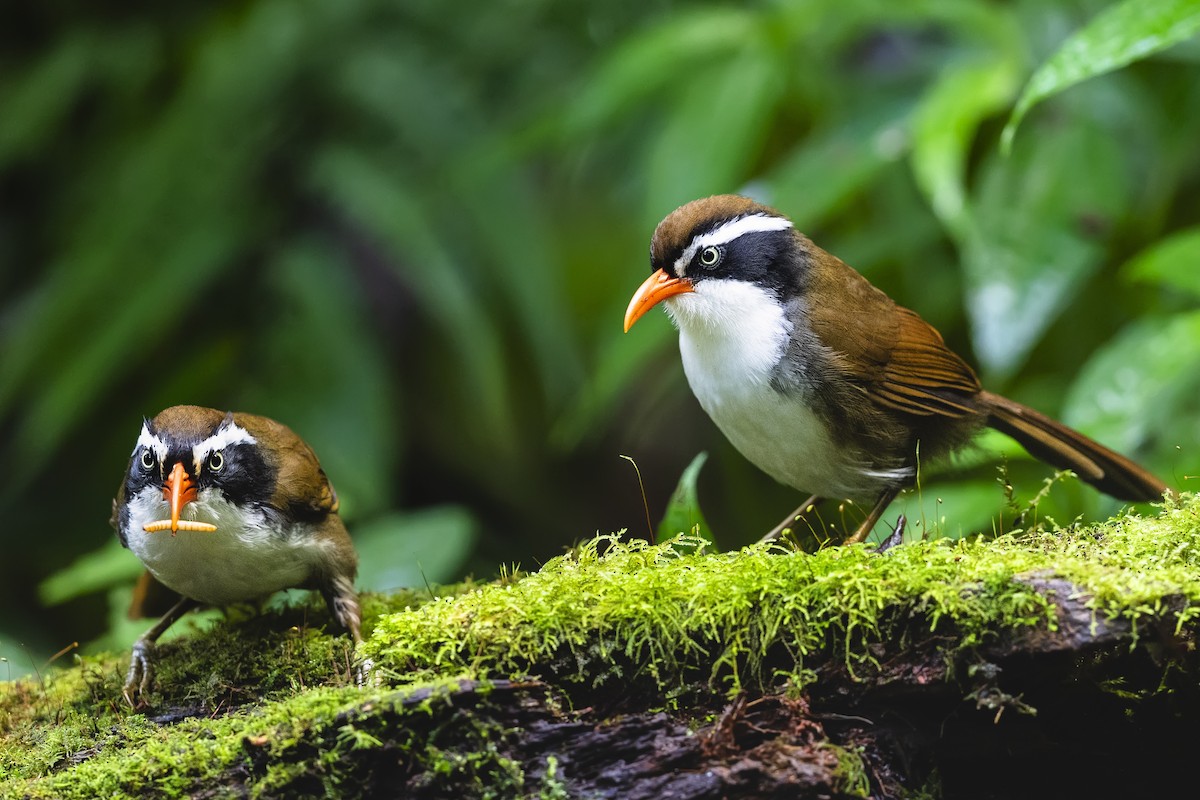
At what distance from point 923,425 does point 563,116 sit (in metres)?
2.43

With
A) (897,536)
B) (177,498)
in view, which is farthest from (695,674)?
(177,498)

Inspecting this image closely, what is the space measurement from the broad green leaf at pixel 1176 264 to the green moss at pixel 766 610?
1.36 metres

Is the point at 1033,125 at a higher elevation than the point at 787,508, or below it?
higher

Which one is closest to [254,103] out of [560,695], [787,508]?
[787,508]

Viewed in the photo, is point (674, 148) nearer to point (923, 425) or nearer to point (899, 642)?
point (923, 425)

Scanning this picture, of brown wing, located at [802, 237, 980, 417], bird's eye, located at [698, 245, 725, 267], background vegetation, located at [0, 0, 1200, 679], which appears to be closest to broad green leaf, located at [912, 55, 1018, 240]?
background vegetation, located at [0, 0, 1200, 679]

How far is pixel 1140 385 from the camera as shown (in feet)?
13.3

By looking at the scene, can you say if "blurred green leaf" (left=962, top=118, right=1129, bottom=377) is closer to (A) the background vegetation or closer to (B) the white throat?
(A) the background vegetation

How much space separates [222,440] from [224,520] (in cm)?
24

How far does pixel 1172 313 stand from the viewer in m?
4.82

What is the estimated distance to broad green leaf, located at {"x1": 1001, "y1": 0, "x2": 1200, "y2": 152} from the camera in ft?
11.2

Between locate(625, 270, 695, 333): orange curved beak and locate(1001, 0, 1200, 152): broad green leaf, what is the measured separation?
3.79 ft

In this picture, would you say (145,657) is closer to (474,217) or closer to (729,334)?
(729,334)

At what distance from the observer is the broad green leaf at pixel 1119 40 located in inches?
135
